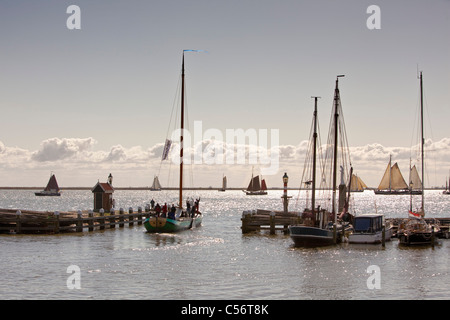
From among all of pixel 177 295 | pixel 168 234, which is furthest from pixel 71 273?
pixel 168 234

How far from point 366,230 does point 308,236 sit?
510 cm

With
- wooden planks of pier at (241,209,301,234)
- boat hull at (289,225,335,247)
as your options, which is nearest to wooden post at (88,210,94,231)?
wooden planks of pier at (241,209,301,234)

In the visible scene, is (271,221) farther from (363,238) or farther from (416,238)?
(416,238)

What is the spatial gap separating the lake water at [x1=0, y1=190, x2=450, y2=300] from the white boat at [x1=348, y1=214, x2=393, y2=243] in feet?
2.53

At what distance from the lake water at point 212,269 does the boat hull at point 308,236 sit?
1051mm

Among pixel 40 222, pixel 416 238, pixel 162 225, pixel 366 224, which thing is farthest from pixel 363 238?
pixel 40 222

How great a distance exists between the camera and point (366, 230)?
4341cm

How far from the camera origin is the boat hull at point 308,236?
41781 mm

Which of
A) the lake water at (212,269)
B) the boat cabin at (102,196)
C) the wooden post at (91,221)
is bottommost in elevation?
the lake water at (212,269)

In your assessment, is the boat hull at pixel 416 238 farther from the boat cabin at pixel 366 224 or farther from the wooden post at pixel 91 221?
the wooden post at pixel 91 221

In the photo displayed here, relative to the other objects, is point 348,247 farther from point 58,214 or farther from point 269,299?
point 58,214

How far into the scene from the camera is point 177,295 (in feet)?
77.0

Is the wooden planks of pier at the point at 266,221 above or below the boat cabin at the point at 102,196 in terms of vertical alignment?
below

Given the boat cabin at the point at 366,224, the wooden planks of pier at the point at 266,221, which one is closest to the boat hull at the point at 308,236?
the boat cabin at the point at 366,224
